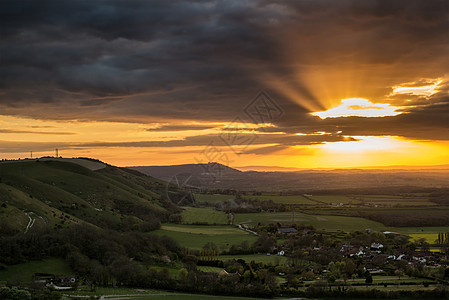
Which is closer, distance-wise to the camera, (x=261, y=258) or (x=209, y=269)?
(x=209, y=269)

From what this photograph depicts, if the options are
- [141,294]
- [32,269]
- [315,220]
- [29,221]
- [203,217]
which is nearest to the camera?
[141,294]

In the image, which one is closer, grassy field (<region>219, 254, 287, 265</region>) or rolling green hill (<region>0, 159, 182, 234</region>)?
grassy field (<region>219, 254, 287, 265</region>)

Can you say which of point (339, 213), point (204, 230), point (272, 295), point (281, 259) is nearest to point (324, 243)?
point (281, 259)

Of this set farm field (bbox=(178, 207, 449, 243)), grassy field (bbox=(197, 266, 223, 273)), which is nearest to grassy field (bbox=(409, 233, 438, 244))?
farm field (bbox=(178, 207, 449, 243))

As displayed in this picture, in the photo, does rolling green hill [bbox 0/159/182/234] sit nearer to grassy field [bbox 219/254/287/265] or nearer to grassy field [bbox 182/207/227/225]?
grassy field [bbox 182/207/227/225]

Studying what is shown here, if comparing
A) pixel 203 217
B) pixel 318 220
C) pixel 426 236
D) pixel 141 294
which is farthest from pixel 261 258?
pixel 203 217

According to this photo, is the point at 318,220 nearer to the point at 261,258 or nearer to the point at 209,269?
the point at 261,258
